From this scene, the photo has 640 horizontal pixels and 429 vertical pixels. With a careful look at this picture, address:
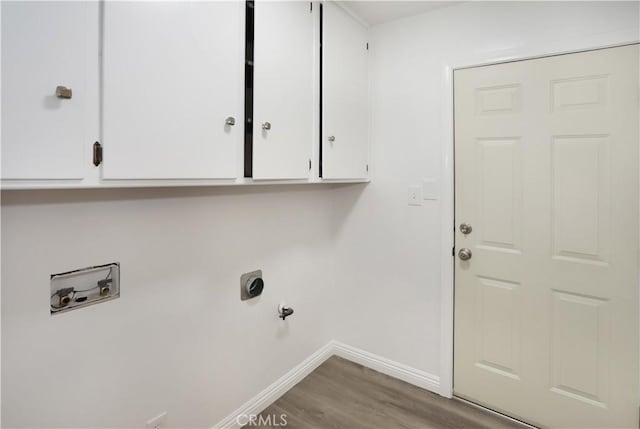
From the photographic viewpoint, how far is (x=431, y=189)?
6.80 feet

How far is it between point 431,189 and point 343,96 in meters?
0.79

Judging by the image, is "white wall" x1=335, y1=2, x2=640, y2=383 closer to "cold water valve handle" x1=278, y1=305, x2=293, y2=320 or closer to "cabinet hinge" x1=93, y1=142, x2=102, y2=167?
"cold water valve handle" x1=278, y1=305, x2=293, y2=320

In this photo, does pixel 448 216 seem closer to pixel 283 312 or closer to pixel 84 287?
pixel 283 312

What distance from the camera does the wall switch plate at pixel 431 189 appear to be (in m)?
2.05

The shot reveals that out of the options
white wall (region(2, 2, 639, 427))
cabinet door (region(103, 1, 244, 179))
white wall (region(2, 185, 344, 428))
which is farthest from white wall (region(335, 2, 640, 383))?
cabinet door (region(103, 1, 244, 179))

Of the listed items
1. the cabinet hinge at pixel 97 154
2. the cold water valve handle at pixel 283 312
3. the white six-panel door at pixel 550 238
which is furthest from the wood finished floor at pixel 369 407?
the cabinet hinge at pixel 97 154

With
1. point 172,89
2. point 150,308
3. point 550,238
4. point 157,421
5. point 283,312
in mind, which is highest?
point 172,89

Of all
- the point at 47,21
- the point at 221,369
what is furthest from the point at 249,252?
the point at 47,21

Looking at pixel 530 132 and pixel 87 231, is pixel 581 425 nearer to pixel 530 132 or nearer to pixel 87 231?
pixel 530 132

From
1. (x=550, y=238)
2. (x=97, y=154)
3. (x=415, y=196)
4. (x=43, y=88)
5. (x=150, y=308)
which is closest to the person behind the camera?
(x=43, y=88)

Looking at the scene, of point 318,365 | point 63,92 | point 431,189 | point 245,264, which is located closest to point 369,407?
point 318,365

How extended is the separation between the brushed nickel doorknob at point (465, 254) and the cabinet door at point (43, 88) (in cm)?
188

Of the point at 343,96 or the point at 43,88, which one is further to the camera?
the point at 343,96

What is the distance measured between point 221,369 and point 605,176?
6.99ft
